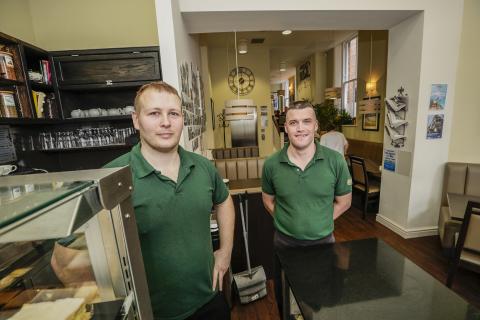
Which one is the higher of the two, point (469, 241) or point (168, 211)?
point (168, 211)

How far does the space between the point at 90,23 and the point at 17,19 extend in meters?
0.65

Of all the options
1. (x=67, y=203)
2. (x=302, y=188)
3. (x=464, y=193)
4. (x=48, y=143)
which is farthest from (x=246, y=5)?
(x=464, y=193)

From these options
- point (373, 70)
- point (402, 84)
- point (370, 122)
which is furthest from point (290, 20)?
point (370, 122)

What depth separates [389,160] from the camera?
3494 mm

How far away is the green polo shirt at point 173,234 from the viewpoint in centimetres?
101

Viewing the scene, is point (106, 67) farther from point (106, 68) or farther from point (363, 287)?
point (363, 287)

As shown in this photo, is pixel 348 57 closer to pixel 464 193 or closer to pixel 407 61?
pixel 407 61

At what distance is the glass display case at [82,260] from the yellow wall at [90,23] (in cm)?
254

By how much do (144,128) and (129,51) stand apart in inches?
66.4

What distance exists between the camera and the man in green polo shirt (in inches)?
40.0

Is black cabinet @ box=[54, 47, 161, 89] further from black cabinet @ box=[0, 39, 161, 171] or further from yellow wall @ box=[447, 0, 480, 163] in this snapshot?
yellow wall @ box=[447, 0, 480, 163]

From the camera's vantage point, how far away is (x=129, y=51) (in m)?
2.31

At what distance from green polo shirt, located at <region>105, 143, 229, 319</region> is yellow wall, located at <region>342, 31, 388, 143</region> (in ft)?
17.1

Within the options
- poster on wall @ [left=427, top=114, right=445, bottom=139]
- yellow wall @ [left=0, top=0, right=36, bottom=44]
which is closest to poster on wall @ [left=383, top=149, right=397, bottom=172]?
poster on wall @ [left=427, top=114, right=445, bottom=139]
